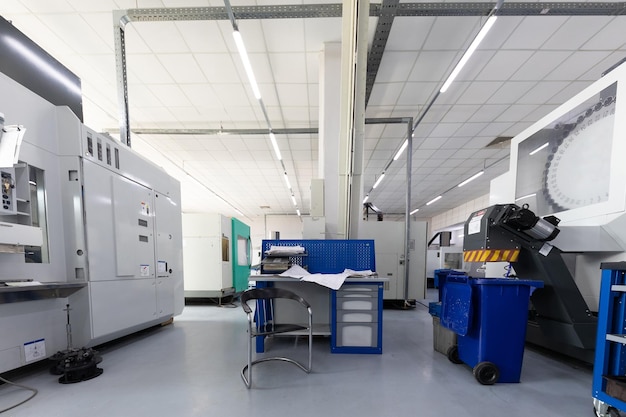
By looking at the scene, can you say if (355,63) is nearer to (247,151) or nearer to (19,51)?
(19,51)

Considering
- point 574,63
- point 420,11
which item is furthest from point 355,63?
point 574,63

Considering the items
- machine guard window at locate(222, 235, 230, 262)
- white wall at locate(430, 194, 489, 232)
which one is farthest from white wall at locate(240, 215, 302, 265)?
machine guard window at locate(222, 235, 230, 262)

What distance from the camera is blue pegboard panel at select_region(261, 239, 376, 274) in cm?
287

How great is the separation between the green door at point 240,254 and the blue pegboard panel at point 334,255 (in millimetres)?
3050

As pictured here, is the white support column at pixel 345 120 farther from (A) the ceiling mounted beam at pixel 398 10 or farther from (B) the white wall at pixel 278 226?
(B) the white wall at pixel 278 226

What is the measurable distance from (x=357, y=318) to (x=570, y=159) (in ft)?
8.67

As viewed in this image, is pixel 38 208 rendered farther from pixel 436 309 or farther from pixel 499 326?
pixel 499 326

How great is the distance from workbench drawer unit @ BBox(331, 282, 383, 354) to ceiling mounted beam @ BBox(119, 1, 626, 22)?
322 cm

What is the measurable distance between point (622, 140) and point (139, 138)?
8.18 meters

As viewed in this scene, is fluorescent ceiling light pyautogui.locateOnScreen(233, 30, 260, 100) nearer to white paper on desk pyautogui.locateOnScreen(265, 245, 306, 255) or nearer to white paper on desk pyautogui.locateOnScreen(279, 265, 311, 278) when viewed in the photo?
white paper on desk pyautogui.locateOnScreen(265, 245, 306, 255)

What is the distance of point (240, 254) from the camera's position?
20.2 feet

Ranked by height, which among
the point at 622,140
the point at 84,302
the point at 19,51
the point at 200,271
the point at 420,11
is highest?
the point at 420,11

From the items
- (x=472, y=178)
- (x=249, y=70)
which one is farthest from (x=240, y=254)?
(x=472, y=178)

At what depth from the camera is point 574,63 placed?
12.2 feet
